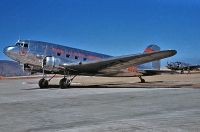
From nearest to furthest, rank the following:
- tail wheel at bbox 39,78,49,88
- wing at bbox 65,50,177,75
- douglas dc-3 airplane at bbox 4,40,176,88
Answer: wing at bbox 65,50,177,75, douglas dc-3 airplane at bbox 4,40,176,88, tail wheel at bbox 39,78,49,88

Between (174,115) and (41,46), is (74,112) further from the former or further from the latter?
Answer: (41,46)

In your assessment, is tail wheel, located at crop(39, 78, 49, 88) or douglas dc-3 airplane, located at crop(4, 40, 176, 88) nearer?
douglas dc-3 airplane, located at crop(4, 40, 176, 88)

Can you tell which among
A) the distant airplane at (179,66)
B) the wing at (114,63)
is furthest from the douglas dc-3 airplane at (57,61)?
the distant airplane at (179,66)

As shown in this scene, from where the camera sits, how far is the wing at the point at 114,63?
2278 cm

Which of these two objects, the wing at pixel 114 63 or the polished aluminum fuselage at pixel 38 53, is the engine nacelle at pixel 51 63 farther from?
the wing at pixel 114 63

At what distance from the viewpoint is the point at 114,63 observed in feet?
80.8

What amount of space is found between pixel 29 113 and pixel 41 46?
15107 millimetres

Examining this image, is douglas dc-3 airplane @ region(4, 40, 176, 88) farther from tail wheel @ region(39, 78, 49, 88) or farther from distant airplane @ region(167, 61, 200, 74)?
distant airplane @ region(167, 61, 200, 74)

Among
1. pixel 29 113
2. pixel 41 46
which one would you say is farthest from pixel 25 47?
pixel 29 113

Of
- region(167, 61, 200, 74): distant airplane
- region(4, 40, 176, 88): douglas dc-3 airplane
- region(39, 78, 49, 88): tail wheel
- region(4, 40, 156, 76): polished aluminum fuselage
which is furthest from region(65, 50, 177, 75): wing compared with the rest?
region(167, 61, 200, 74): distant airplane

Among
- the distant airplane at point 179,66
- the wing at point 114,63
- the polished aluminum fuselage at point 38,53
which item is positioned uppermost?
the distant airplane at point 179,66

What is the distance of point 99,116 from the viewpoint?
32.9 feet

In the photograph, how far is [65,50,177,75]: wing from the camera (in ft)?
A: 74.7

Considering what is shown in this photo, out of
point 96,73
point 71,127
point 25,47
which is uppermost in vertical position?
point 25,47
